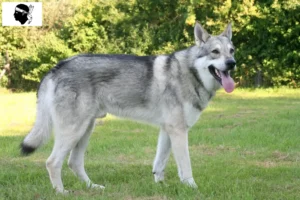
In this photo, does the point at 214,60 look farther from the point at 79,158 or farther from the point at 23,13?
the point at 23,13

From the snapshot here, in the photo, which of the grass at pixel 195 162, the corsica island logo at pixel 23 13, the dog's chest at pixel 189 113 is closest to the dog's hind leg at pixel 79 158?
the grass at pixel 195 162

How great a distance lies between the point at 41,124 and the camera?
5289 millimetres

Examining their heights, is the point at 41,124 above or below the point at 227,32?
below

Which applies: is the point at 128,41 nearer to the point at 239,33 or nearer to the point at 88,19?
the point at 88,19

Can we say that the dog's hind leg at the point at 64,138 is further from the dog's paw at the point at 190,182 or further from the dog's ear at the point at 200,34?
the dog's ear at the point at 200,34

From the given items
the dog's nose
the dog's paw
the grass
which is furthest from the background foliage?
the dog's paw

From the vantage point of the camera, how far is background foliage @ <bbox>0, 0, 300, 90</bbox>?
22359 mm

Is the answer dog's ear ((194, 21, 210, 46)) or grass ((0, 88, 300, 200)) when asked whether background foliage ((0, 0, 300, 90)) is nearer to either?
grass ((0, 88, 300, 200))

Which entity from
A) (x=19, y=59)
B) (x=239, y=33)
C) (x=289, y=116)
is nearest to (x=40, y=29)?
(x=19, y=59)

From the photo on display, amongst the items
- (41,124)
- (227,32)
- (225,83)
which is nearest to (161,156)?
(225,83)

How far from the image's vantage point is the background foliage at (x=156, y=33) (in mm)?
22359

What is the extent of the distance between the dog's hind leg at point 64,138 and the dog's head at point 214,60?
1303mm

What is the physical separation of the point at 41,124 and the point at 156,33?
68.8 feet

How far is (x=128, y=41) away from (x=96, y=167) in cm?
A: 2075
